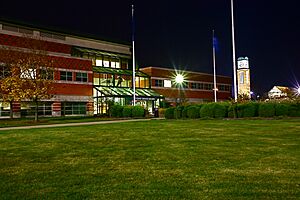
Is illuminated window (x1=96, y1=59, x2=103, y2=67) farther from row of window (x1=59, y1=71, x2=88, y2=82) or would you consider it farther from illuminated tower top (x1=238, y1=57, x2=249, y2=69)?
illuminated tower top (x1=238, y1=57, x2=249, y2=69)

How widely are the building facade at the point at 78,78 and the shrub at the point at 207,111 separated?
655 inches

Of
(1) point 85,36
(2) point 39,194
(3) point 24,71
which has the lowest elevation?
(2) point 39,194

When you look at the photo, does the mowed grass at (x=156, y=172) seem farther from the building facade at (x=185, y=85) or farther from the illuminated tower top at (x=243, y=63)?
the building facade at (x=185, y=85)

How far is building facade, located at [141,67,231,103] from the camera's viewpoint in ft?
185

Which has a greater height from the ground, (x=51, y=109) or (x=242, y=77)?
(x=242, y=77)

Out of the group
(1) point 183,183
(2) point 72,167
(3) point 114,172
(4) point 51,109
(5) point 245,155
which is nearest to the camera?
(1) point 183,183

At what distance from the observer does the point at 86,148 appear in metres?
9.77

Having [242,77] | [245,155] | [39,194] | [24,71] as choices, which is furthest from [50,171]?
[242,77]

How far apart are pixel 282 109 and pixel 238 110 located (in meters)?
3.37

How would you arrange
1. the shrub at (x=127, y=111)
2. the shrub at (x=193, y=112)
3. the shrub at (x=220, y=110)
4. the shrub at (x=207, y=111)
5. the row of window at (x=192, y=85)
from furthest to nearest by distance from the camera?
the row of window at (x=192, y=85), the shrub at (x=127, y=111), the shrub at (x=193, y=112), the shrub at (x=207, y=111), the shrub at (x=220, y=110)

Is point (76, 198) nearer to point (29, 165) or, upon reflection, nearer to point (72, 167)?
point (72, 167)

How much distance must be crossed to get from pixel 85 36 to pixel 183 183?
162ft

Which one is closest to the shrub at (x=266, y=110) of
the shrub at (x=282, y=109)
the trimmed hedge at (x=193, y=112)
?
the shrub at (x=282, y=109)

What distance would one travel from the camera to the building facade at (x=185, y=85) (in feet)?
185
